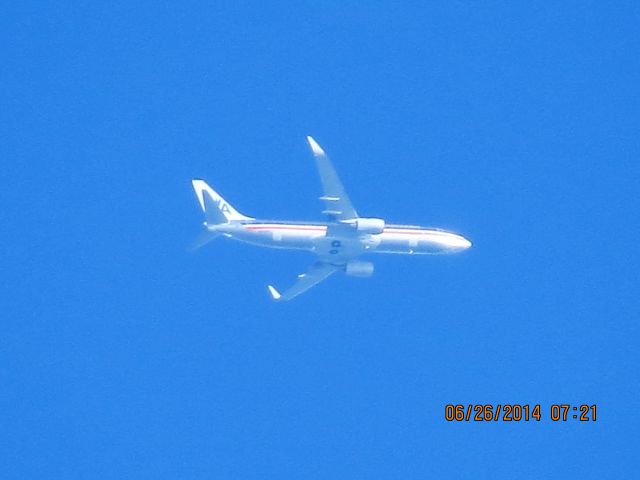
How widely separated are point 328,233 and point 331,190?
11.4ft

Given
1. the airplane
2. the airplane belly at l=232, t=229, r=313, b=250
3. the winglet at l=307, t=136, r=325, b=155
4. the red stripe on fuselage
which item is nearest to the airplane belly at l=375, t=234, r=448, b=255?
the airplane

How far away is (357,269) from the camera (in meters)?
73.4

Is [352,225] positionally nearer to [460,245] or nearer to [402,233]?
[402,233]

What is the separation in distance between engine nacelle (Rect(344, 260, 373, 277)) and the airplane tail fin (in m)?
7.46

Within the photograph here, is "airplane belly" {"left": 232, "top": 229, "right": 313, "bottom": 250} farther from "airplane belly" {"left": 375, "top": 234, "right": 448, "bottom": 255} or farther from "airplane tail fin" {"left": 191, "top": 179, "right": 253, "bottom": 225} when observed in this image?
"airplane belly" {"left": 375, "top": 234, "right": 448, "bottom": 255}

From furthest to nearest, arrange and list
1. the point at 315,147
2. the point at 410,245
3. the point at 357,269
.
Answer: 1. the point at 410,245
2. the point at 357,269
3. the point at 315,147

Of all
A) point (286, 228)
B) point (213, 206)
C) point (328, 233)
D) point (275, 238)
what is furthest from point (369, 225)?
point (213, 206)

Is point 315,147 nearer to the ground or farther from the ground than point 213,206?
farther from the ground

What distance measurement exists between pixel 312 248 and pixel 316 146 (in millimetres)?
7759

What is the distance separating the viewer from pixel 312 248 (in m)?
71.4

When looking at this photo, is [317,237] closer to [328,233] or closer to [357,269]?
[328,233]

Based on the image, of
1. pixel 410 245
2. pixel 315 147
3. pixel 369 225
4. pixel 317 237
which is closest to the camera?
pixel 315 147

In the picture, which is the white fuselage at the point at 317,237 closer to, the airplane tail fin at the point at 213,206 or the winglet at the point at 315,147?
the airplane tail fin at the point at 213,206

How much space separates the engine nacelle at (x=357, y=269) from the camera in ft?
241
